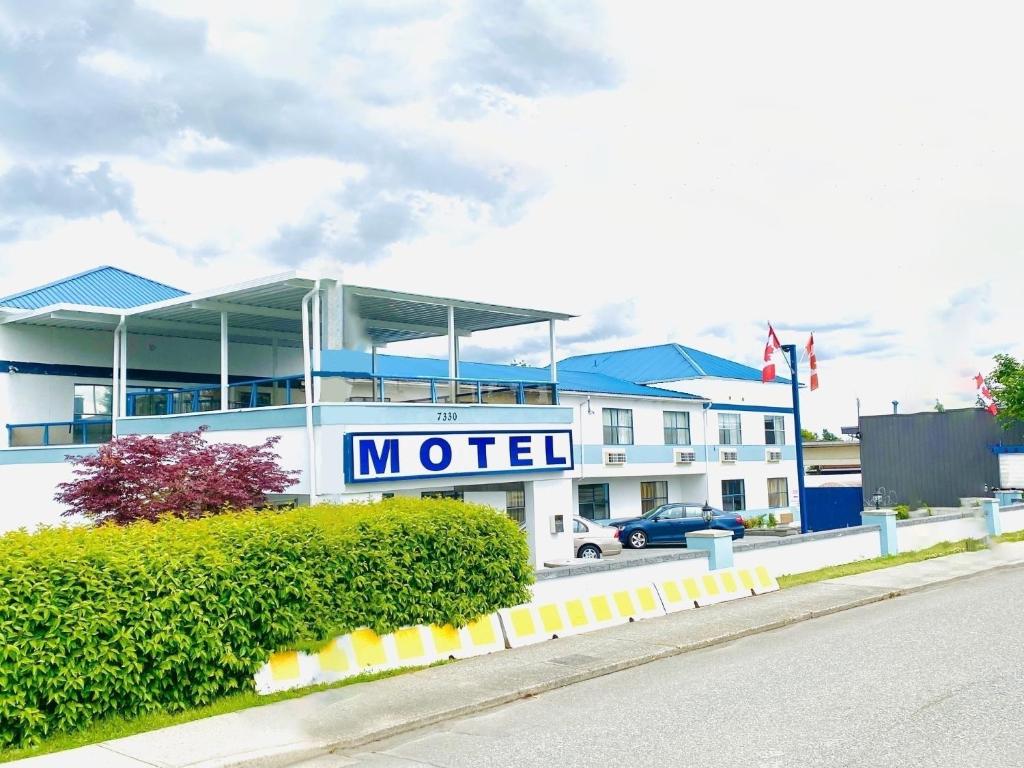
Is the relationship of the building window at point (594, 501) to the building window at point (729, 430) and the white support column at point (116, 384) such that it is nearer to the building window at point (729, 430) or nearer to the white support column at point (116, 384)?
the building window at point (729, 430)

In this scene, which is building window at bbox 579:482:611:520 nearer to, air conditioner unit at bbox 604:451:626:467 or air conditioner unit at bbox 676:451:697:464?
air conditioner unit at bbox 604:451:626:467

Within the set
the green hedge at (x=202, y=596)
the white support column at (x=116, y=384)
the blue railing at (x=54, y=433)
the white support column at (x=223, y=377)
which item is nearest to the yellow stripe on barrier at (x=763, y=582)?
the green hedge at (x=202, y=596)

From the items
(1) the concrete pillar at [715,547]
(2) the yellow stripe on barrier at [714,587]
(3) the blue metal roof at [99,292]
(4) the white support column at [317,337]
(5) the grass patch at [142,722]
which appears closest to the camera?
(5) the grass patch at [142,722]

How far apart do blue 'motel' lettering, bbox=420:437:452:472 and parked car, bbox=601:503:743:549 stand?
13922 mm

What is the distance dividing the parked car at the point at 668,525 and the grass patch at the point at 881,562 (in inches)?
336

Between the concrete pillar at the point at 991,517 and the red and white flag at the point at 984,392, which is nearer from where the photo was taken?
the concrete pillar at the point at 991,517

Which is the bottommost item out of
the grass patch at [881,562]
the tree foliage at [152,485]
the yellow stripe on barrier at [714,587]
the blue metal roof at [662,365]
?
the grass patch at [881,562]

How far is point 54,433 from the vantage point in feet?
80.1

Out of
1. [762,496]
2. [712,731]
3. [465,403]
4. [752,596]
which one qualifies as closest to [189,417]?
[465,403]

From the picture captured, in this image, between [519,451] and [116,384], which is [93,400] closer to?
[116,384]

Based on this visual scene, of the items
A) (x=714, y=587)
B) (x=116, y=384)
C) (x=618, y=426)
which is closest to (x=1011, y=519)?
(x=618, y=426)

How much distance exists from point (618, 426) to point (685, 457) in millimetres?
4405

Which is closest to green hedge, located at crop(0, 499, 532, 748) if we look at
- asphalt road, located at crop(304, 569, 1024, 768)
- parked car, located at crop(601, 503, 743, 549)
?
asphalt road, located at crop(304, 569, 1024, 768)

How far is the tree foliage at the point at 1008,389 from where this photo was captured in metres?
35.8
